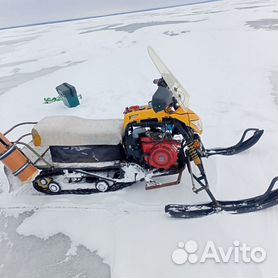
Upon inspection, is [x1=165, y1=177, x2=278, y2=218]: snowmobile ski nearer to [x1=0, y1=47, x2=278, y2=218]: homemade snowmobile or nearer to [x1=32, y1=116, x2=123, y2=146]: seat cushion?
[x1=0, y1=47, x2=278, y2=218]: homemade snowmobile

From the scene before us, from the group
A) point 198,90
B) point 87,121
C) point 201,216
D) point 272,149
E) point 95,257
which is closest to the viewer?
point 95,257

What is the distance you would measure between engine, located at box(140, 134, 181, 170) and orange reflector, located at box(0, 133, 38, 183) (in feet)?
3.98

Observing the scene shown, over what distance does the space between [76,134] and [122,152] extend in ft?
1.72

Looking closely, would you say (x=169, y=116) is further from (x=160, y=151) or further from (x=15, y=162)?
(x=15, y=162)

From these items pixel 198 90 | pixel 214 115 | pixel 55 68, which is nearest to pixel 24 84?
pixel 55 68

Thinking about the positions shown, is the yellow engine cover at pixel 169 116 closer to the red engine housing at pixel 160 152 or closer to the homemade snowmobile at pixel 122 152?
the homemade snowmobile at pixel 122 152

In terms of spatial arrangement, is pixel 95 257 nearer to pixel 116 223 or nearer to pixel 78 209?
pixel 116 223

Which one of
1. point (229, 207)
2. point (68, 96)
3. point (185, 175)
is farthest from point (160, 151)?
point (68, 96)

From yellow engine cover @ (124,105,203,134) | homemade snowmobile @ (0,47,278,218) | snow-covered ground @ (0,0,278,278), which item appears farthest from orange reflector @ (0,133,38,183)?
yellow engine cover @ (124,105,203,134)

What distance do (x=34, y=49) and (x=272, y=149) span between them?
12.7 metres

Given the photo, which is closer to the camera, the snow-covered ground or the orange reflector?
the snow-covered ground

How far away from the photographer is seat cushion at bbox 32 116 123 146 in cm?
312

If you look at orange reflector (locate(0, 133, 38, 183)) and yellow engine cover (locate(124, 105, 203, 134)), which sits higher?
yellow engine cover (locate(124, 105, 203, 134))

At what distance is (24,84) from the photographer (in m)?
8.30
